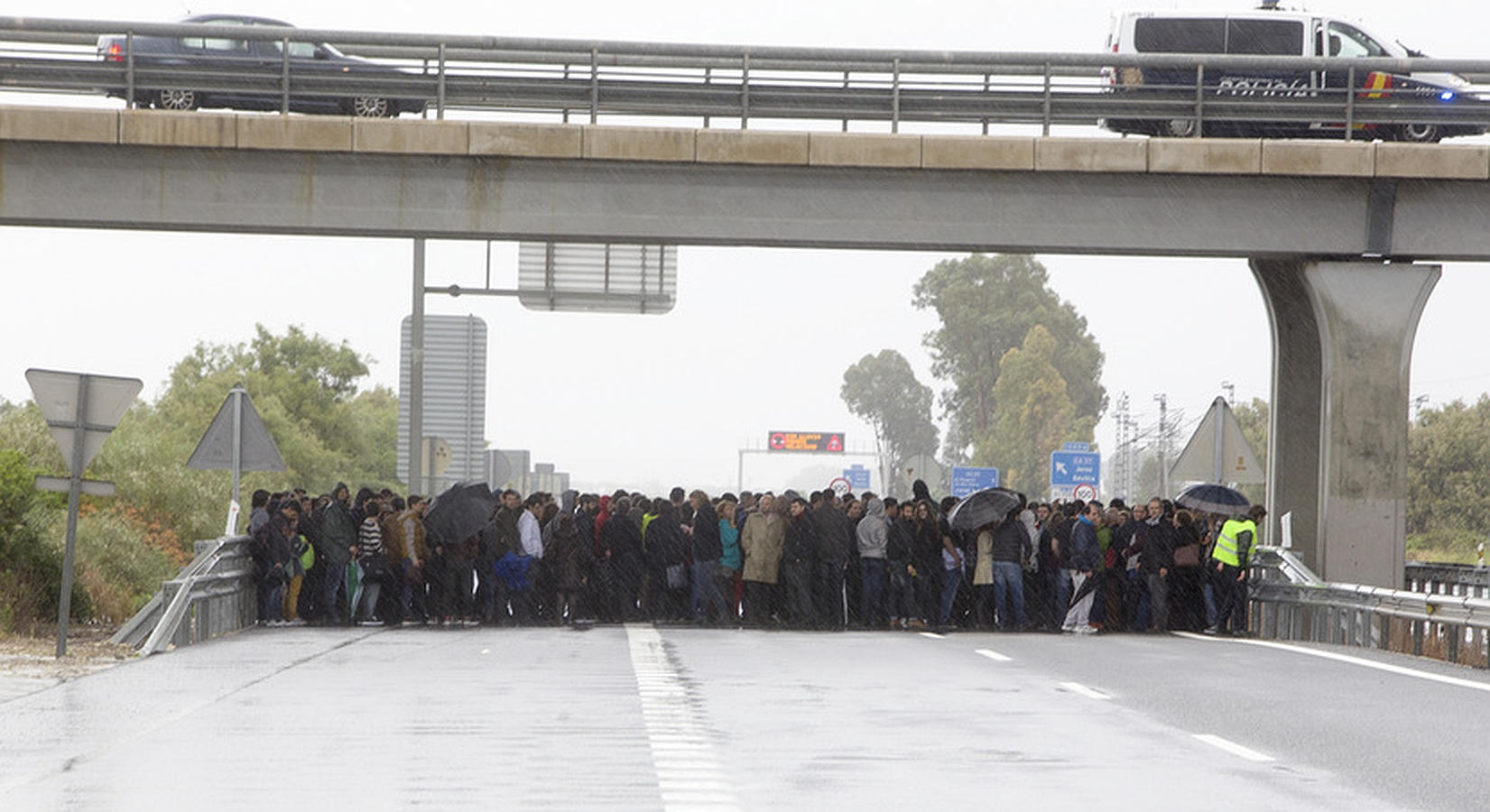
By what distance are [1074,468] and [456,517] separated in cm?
4548

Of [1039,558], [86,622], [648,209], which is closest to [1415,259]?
[1039,558]

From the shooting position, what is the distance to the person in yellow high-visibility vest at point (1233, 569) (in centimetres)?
2369

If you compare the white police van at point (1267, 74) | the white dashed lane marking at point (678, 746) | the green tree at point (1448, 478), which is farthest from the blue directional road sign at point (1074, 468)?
the white dashed lane marking at point (678, 746)

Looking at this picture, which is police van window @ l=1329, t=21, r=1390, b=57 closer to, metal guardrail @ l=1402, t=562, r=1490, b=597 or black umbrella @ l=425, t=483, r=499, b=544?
metal guardrail @ l=1402, t=562, r=1490, b=597

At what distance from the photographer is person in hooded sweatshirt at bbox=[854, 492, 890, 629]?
2470cm

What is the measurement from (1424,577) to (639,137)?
1325cm

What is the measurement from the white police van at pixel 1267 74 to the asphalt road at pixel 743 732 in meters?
9.55

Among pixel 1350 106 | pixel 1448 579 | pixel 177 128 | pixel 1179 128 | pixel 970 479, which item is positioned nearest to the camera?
pixel 177 128

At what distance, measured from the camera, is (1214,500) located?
25953 mm

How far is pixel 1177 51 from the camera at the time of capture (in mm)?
35812

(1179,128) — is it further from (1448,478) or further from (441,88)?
(1448,478)

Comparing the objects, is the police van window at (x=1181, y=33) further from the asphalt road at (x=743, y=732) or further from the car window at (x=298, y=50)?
the asphalt road at (x=743, y=732)

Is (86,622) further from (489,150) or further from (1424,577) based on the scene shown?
(1424,577)

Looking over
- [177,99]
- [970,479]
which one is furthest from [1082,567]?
[970,479]
